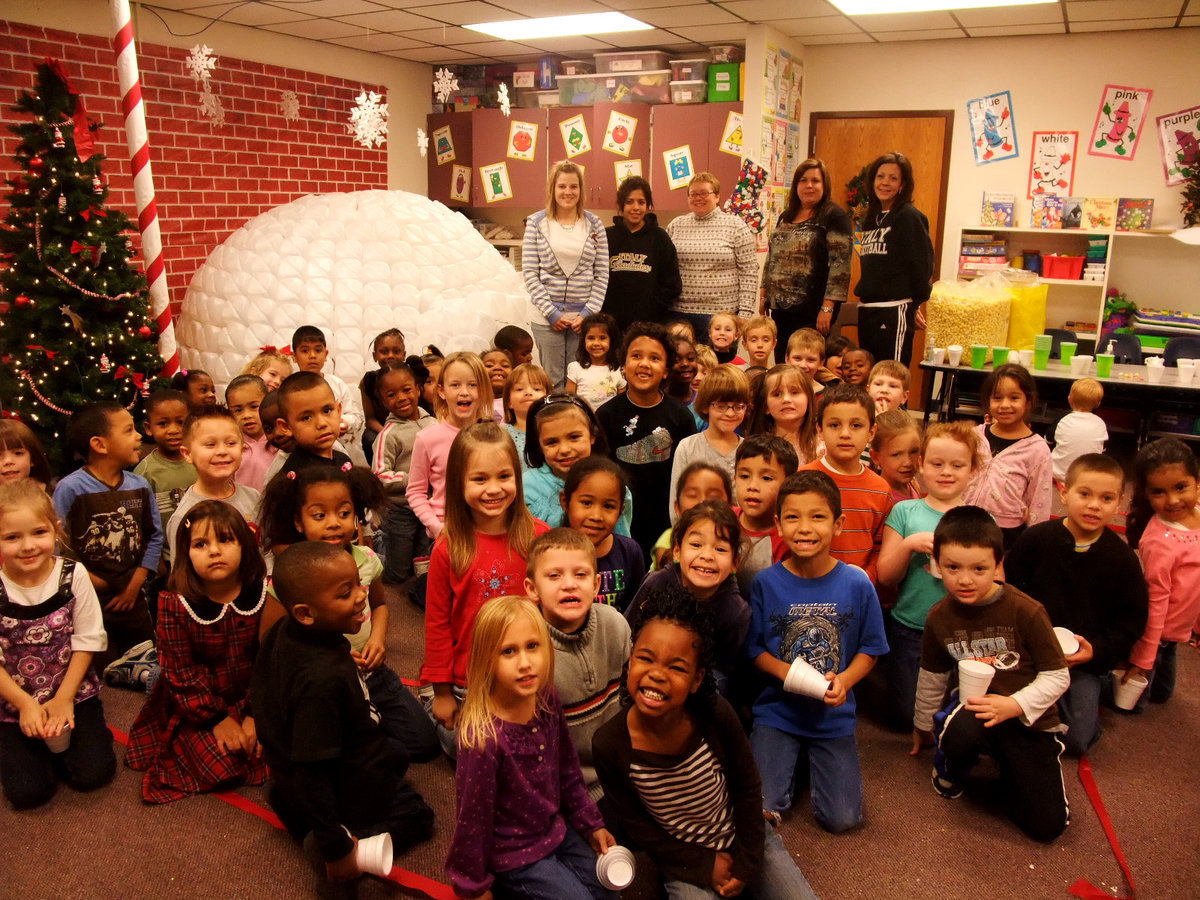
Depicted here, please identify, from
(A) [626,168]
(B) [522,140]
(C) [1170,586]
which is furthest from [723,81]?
(C) [1170,586]

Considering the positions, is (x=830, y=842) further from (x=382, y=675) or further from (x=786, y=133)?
(x=786, y=133)

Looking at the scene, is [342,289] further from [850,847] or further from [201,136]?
[850,847]

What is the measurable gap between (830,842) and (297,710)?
1.41m

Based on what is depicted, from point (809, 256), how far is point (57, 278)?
4000mm

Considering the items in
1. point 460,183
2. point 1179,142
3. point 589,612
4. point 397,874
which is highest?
point 1179,142

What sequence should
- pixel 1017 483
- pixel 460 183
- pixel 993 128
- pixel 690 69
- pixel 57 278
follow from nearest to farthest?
pixel 1017 483
pixel 57 278
pixel 993 128
pixel 690 69
pixel 460 183

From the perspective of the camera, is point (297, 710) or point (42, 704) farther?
point (42, 704)

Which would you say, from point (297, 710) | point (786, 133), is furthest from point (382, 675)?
point (786, 133)

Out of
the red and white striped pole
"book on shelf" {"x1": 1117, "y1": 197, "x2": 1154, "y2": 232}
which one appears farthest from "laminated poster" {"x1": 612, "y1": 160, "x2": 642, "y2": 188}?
the red and white striped pole

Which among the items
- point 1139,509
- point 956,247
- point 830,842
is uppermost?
point 956,247

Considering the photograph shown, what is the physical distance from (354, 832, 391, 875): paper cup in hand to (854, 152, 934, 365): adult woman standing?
169 inches

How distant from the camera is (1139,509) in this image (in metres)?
3.08

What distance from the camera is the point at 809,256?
520 centimetres

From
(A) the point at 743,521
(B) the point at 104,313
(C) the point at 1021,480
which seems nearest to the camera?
(A) the point at 743,521
